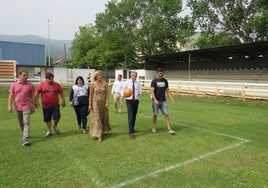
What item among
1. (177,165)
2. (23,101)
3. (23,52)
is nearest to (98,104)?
(23,101)

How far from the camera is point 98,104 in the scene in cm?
737

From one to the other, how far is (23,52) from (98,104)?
39.4m

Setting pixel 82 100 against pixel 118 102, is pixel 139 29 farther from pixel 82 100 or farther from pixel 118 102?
pixel 82 100

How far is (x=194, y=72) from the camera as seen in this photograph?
102 feet

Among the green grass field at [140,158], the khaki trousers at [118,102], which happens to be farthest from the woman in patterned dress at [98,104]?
the khaki trousers at [118,102]

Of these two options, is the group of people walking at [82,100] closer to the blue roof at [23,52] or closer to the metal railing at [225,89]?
the metal railing at [225,89]

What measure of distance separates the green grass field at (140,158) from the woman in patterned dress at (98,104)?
315 millimetres

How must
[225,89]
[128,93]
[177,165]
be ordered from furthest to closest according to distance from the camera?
[225,89] < [128,93] < [177,165]

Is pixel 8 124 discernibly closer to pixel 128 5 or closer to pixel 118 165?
pixel 118 165

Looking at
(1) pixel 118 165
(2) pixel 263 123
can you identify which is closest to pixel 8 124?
(1) pixel 118 165

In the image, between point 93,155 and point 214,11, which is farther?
point 214,11

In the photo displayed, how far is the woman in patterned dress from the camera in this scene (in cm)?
730

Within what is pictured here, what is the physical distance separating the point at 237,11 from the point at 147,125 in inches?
1109

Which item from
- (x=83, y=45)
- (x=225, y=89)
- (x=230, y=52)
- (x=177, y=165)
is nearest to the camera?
(x=177, y=165)
